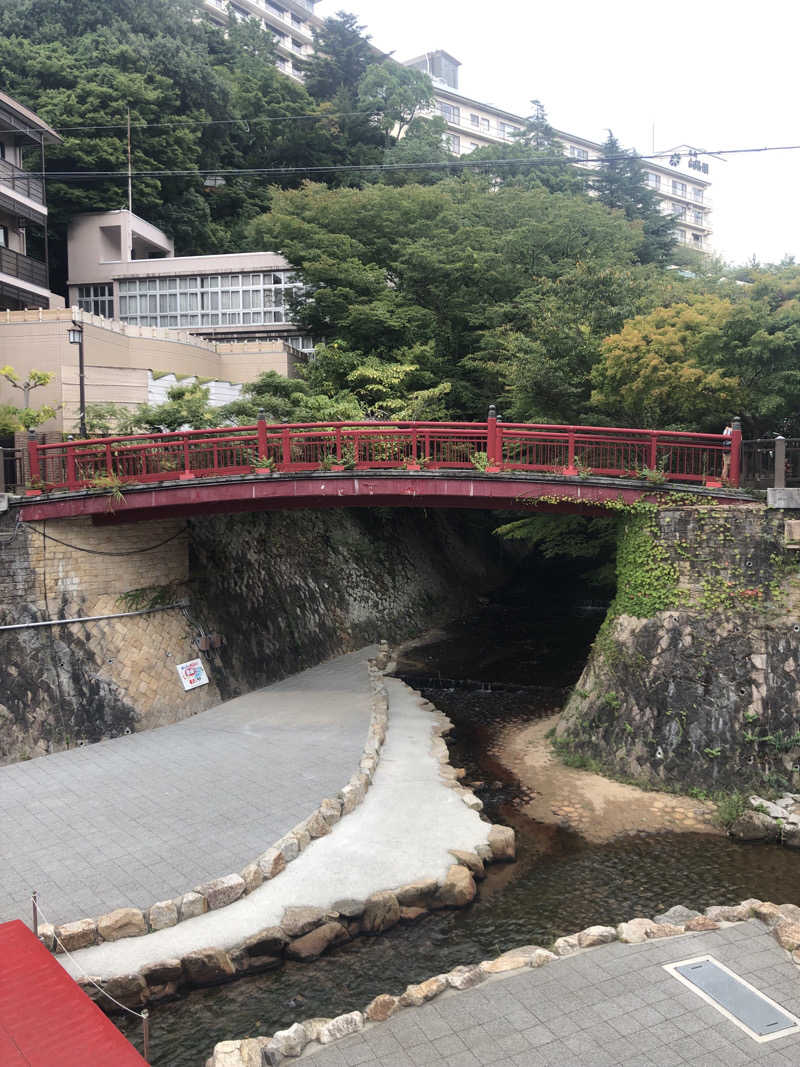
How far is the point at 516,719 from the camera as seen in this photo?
20.0 meters

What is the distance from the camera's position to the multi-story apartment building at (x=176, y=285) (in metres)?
39.6

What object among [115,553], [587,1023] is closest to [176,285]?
[115,553]

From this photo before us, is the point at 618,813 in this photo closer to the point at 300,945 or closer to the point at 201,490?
the point at 300,945

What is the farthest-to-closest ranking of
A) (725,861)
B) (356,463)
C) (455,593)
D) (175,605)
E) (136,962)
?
(455,593) → (175,605) → (356,463) → (725,861) → (136,962)

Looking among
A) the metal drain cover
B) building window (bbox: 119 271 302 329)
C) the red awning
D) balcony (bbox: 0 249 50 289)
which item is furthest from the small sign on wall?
building window (bbox: 119 271 302 329)

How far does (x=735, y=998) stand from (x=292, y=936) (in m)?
5.51

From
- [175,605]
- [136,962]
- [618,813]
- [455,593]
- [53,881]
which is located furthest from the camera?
[455,593]

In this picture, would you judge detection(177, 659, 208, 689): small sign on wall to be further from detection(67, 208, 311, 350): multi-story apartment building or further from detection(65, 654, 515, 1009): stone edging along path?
detection(67, 208, 311, 350): multi-story apartment building

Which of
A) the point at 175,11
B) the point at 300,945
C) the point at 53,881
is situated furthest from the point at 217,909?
the point at 175,11

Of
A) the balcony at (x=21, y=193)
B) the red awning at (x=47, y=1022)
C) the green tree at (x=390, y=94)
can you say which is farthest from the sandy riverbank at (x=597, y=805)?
the green tree at (x=390, y=94)

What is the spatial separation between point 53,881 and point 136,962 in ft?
8.01

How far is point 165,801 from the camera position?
13.7m

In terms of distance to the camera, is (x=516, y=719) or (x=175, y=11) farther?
(x=175, y=11)

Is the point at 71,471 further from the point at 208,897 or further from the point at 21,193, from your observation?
the point at 21,193
